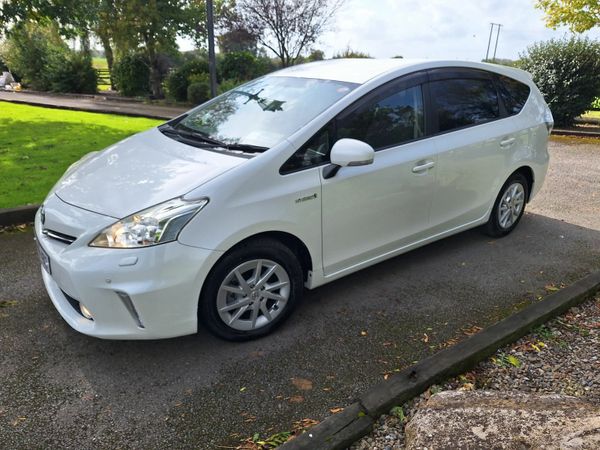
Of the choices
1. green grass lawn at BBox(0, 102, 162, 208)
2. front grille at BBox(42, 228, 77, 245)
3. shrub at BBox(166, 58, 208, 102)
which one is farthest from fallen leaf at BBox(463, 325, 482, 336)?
shrub at BBox(166, 58, 208, 102)

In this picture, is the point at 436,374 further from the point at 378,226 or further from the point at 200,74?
the point at 200,74

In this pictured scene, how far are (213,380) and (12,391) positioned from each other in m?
1.11

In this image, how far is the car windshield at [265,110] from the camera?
333 centimetres

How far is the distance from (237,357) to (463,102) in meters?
2.90

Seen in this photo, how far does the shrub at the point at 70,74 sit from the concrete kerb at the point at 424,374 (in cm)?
2256

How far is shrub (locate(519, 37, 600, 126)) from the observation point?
1185cm

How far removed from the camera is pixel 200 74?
17.7 m

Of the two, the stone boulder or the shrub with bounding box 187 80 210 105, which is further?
the shrub with bounding box 187 80 210 105

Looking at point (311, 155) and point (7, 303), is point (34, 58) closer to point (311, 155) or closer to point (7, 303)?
point (7, 303)

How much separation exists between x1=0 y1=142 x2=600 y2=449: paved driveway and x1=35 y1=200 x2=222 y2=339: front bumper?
0.30 m

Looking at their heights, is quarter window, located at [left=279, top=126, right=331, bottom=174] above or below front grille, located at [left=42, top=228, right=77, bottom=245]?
above

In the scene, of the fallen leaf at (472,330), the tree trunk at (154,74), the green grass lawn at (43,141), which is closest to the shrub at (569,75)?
the green grass lawn at (43,141)

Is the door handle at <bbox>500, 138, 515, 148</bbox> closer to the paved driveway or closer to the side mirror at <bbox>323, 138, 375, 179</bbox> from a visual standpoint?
the paved driveway

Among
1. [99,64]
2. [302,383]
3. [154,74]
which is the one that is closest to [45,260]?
[302,383]
